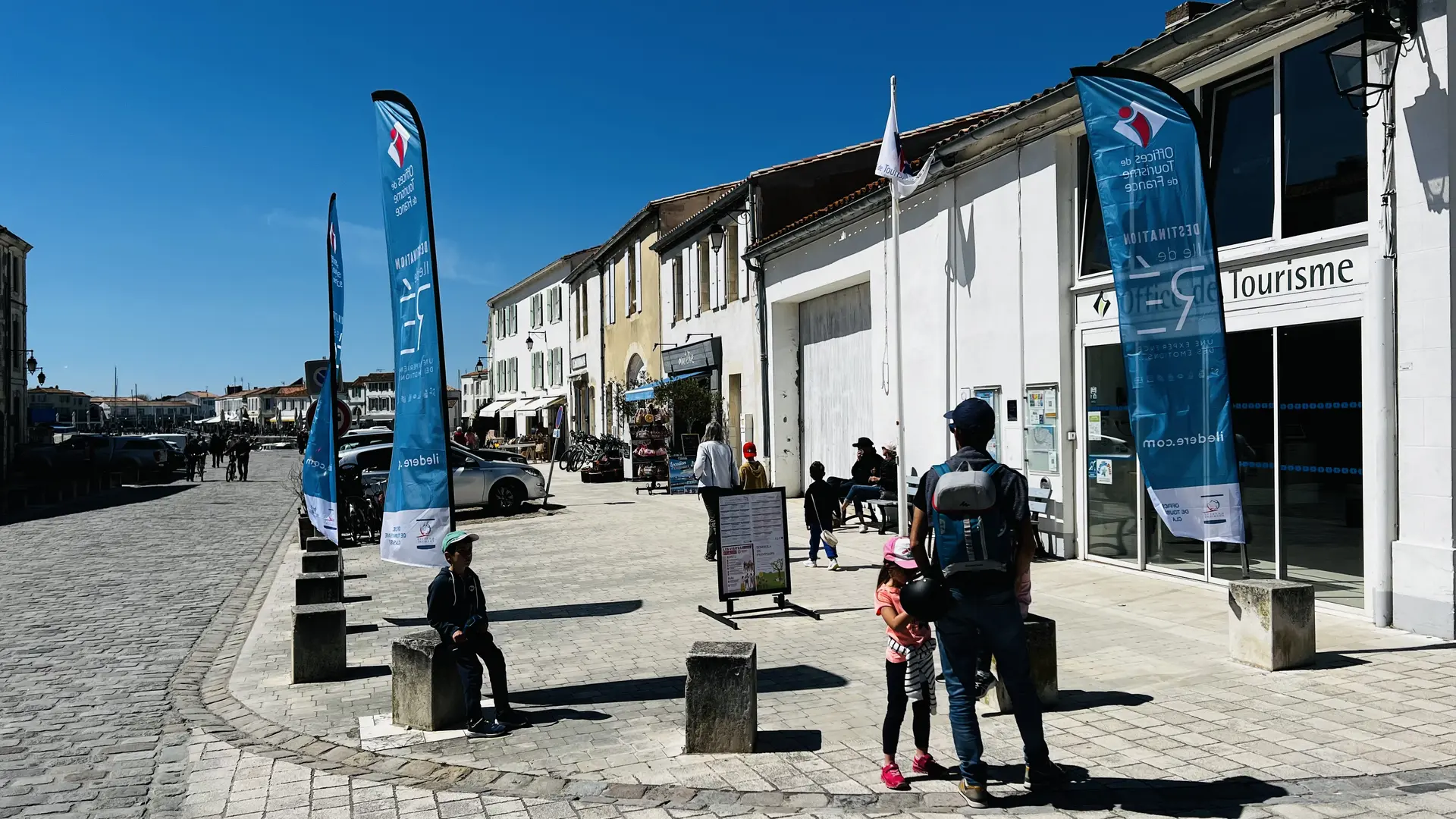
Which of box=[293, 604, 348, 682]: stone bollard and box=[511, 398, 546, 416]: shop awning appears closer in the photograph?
box=[293, 604, 348, 682]: stone bollard

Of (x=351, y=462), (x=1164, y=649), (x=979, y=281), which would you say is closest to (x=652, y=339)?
(x=351, y=462)

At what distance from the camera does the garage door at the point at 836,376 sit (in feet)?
58.6

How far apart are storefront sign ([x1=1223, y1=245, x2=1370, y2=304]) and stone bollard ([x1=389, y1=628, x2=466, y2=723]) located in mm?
7087

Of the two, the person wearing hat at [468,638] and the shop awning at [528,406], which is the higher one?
the shop awning at [528,406]

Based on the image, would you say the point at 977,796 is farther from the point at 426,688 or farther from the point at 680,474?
the point at 680,474

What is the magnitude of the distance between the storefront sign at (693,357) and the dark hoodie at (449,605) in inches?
717

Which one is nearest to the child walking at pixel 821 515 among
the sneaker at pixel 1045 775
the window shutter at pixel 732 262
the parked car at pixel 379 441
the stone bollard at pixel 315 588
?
the stone bollard at pixel 315 588

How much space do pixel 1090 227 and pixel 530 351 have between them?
41.6m

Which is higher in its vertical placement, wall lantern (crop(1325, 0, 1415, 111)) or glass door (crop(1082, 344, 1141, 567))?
wall lantern (crop(1325, 0, 1415, 111))

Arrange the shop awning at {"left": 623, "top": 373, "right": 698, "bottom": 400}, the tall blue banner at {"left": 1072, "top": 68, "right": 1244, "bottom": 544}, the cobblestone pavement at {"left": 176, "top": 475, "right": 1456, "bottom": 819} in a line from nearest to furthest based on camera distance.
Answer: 1. the cobblestone pavement at {"left": 176, "top": 475, "right": 1456, "bottom": 819}
2. the tall blue banner at {"left": 1072, "top": 68, "right": 1244, "bottom": 544}
3. the shop awning at {"left": 623, "top": 373, "right": 698, "bottom": 400}

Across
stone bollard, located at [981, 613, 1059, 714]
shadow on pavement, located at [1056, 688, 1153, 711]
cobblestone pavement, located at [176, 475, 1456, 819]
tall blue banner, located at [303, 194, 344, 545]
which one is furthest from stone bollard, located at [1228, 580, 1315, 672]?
tall blue banner, located at [303, 194, 344, 545]

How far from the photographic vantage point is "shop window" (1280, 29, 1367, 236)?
26.8 feet

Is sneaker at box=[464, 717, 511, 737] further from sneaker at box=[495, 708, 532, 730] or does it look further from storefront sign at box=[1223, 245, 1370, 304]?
storefront sign at box=[1223, 245, 1370, 304]

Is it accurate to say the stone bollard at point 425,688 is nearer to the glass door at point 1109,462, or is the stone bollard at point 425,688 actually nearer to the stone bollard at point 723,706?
the stone bollard at point 723,706
